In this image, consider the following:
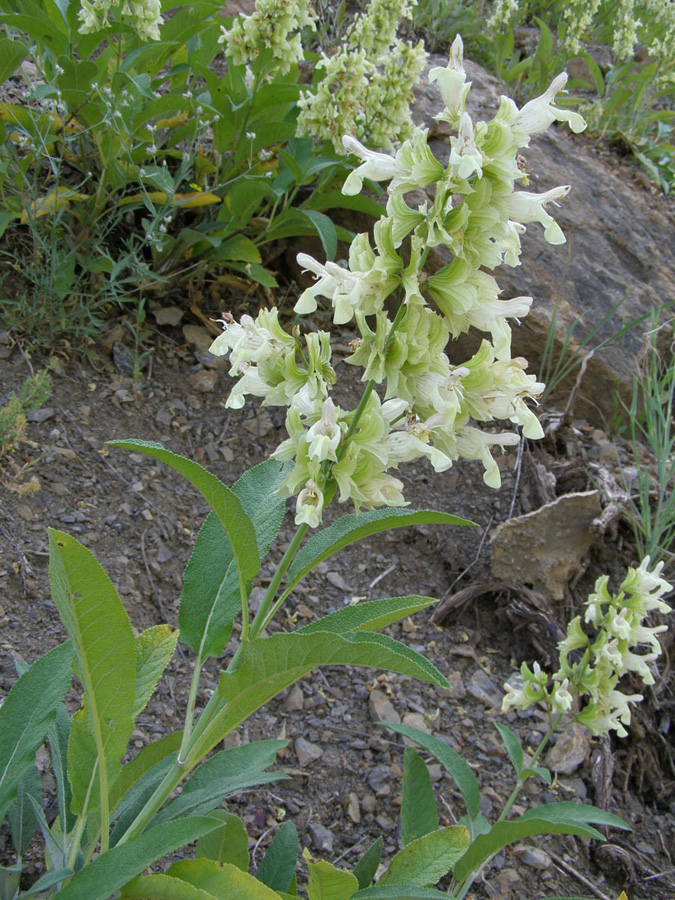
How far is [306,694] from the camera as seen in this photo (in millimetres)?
2691

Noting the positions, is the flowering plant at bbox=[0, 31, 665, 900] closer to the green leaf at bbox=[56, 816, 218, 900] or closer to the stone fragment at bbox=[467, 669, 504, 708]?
the green leaf at bbox=[56, 816, 218, 900]

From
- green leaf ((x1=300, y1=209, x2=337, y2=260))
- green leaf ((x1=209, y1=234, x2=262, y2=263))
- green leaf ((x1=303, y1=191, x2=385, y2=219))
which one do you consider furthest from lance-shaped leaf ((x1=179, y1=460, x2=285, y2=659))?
green leaf ((x1=303, y1=191, x2=385, y2=219))

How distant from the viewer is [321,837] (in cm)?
223

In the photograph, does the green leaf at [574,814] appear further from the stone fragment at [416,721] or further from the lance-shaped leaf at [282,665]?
the lance-shaped leaf at [282,665]

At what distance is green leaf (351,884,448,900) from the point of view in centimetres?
141

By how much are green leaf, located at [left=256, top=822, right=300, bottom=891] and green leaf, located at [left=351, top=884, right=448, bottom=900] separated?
24cm

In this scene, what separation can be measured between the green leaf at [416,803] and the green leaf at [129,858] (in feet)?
2.87

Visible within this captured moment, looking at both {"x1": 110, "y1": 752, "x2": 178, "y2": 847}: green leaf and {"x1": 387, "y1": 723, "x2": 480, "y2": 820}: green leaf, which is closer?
{"x1": 110, "y1": 752, "x2": 178, "y2": 847}: green leaf

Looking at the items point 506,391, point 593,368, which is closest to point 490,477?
point 506,391

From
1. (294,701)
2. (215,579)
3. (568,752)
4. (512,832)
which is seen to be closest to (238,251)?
(294,701)

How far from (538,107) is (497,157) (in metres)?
0.14

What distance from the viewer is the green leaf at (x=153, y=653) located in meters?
1.78

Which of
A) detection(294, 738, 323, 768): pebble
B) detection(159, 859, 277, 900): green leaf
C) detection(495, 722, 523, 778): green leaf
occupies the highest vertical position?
detection(159, 859, 277, 900): green leaf

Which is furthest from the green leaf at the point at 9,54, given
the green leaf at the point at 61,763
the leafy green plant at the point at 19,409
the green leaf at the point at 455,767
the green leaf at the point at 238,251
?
the green leaf at the point at 455,767
